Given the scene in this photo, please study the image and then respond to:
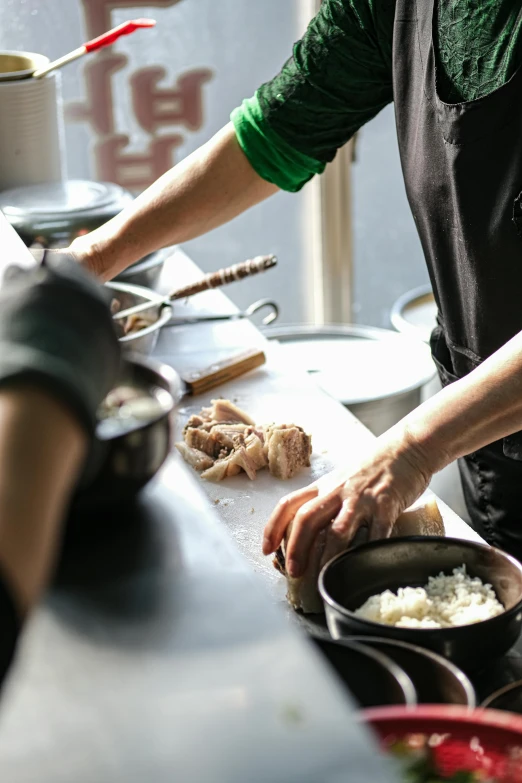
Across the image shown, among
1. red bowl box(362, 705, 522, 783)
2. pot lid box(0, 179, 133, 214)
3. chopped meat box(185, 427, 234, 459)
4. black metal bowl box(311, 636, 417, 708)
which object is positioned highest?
red bowl box(362, 705, 522, 783)

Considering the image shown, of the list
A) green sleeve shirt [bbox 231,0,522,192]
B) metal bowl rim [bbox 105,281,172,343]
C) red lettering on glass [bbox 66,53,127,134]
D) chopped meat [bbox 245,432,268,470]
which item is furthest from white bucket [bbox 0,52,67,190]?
chopped meat [bbox 245,432,268,470]

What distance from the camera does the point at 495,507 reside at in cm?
224

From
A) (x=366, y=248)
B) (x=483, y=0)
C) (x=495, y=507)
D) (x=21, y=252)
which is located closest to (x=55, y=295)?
(x=21, y=252)

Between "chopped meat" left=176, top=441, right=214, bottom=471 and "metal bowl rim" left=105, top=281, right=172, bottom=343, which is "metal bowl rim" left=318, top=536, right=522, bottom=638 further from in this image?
"metal bowl rim" left=105, top=281, right=172, bottom=343

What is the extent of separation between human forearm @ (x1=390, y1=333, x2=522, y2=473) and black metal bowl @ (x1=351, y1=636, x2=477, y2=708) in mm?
514

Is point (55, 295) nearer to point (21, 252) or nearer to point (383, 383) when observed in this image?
point (21, 252)

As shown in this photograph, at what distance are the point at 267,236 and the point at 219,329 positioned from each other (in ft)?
6.44

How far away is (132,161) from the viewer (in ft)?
14.7

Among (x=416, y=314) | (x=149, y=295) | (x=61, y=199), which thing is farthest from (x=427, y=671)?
(x=416, y=314)

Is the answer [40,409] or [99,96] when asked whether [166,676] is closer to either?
[40,409]

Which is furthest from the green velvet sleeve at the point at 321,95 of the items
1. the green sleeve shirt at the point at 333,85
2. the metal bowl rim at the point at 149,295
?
the metal bowl rim at the point at 149,295

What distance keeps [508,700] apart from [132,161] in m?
3.78

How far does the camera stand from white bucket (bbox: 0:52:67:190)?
9.82 ft

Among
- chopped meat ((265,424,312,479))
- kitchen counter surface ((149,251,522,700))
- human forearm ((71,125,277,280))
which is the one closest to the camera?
kitchen counter surface ((149,251,522,700))
